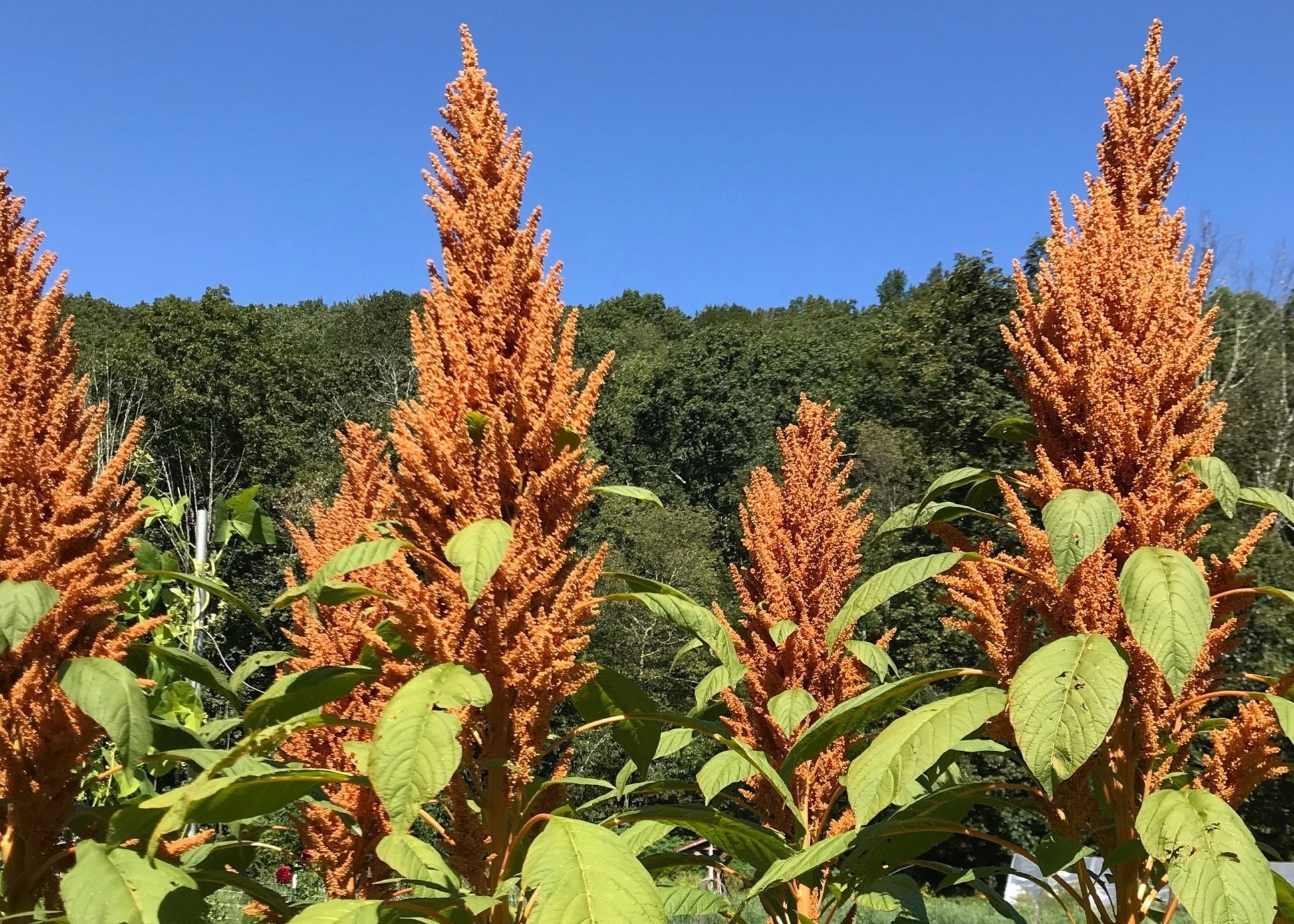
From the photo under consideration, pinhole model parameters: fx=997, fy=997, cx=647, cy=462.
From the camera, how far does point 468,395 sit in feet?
6.94

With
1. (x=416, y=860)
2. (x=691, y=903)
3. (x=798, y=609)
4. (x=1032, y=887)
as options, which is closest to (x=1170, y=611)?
(x=691, y=903)

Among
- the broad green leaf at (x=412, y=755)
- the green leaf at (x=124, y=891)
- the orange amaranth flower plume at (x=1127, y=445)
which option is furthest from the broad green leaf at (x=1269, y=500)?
the green leaf at (x=124, y=891)

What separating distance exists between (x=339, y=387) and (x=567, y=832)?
2919 centimetres

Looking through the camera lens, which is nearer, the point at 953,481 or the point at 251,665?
the point at 953,481

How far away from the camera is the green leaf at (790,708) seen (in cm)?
359

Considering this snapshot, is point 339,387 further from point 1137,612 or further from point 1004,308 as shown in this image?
point 1137,612

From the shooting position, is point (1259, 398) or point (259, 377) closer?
point (1259, 398)

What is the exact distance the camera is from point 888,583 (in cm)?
247

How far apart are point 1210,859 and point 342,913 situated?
156 cm

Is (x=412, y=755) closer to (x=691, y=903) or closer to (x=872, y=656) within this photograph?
(x=691, y=903)

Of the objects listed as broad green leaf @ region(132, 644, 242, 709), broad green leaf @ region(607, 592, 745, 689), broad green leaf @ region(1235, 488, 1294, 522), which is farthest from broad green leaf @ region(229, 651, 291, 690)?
broad green leaf @ region(1235, 488, 1294, 522)

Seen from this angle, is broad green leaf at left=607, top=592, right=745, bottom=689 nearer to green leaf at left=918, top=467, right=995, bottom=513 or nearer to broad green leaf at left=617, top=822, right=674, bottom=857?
broad green leaf at left=617, top=822, right=674, bottom=857

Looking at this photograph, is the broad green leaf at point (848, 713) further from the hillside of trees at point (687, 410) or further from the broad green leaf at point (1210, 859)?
the hillside of trees at point (687, 410)

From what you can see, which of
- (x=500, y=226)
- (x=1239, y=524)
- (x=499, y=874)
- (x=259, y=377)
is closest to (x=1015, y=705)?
(x=499, y=874)
